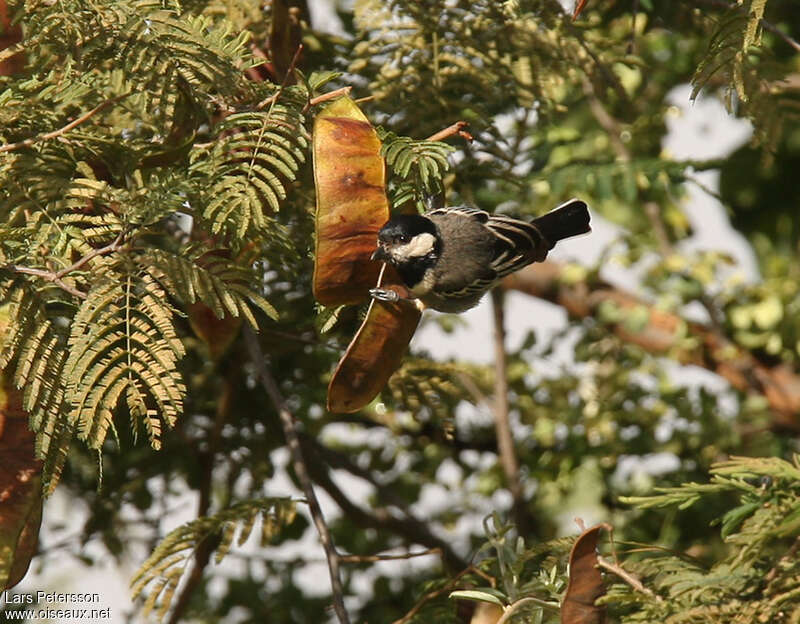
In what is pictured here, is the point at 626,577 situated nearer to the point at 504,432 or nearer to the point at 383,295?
the point at 383,295

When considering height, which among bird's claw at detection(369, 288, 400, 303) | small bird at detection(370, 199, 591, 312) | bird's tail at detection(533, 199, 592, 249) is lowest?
bird's claw at detection(369, 288, 400, 303)

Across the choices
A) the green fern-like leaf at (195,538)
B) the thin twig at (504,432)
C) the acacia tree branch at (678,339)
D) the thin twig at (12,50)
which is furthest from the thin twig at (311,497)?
the acacia tree branch at (678,339)

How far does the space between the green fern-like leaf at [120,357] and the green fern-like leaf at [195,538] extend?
53 centimetres

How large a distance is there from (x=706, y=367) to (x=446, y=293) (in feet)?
5.90

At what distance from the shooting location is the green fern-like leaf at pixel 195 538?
2100 millimetres

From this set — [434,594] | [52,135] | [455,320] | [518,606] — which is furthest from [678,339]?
[52,135]

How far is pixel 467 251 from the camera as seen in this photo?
8.12 ft

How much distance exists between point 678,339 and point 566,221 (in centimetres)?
128

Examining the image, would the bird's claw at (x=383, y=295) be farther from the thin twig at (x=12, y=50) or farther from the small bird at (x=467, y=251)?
the thin twig at (x=12, y=50)

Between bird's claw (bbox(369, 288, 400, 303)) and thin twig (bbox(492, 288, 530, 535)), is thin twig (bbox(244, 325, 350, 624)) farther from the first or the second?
thin twig (bbox(492, 288, 530, 535))

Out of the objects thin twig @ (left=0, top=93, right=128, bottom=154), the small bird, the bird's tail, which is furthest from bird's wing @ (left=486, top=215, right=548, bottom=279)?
thin twig @ (left=0, top=93, right=128, bottom=154)

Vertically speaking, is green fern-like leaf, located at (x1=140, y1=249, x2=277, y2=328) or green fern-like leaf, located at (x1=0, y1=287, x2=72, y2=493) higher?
green fern-like leaf, located at (x1=140, y1=249, x2=277, y2=328)

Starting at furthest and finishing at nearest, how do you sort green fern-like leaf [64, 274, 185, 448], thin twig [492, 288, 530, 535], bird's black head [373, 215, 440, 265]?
thin twig [492, 288, 530, 535], bird's black head [373, 215, 440, 265], green fern-like leaf [64, 274, 185, 448]

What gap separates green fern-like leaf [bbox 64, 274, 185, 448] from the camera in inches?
61.7
